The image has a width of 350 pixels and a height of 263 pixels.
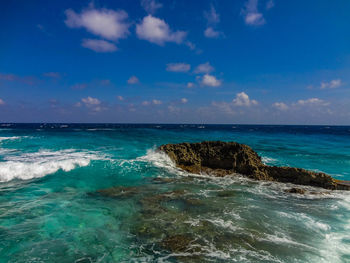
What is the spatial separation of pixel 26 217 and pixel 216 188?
8.72 meters

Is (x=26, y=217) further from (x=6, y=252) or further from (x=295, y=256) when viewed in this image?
(x=295, y=256)

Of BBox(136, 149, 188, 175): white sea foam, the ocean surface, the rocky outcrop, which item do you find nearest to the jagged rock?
the ocean surface

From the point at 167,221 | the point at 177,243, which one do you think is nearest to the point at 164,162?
the point at 167,221

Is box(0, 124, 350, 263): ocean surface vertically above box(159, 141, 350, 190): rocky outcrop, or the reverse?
box(159, 141, 350, 190): rocky outcrop

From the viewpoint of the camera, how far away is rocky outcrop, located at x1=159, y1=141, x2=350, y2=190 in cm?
1166

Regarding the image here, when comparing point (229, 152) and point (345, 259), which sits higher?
point (229, 152)

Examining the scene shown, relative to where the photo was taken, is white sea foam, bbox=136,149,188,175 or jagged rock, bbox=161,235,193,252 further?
white sea foam, bbox=136,149,188,175

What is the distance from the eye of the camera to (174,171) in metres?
14.2

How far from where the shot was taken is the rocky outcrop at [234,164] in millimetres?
11663

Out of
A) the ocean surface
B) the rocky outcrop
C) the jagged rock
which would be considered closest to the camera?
the ocean surface

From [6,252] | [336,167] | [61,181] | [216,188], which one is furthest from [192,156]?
[336,167]

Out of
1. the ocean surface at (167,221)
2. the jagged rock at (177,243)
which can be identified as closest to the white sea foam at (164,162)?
the ocean surface at (167,221)

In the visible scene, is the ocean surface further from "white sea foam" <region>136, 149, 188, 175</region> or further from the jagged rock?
"white sea foam" <region>136, 149, 188, 175</region>

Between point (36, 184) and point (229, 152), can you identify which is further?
point (229, 152)
